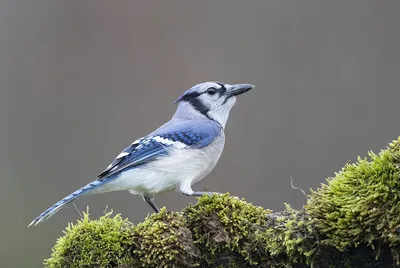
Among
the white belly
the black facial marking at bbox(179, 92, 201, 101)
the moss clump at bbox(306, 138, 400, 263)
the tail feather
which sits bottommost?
the moss clump at bbox(306, 138, 400, 263)

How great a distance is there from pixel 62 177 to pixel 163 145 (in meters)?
2.58

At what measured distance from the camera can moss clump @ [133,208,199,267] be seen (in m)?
2.38

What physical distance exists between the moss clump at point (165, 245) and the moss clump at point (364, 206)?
52 cm

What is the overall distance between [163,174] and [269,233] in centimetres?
88

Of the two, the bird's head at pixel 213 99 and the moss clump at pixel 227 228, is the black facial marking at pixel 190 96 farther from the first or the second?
the moss clump at pixel 227 228

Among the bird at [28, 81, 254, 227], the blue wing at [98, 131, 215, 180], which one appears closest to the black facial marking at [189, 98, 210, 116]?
the bird at [28, 81, 254, 227]

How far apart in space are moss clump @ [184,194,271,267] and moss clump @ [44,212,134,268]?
0.30 meters

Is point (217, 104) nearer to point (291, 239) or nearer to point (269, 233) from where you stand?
point (269, 233)

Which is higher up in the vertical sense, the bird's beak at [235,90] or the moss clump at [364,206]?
the bird's beak at [235,90]

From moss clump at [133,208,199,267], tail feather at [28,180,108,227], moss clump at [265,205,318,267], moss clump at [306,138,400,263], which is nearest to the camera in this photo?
moss clump at [306,138,400,263]

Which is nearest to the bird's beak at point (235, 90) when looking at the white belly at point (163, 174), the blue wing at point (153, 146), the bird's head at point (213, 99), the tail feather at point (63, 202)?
the bird's head at point (213, 99)

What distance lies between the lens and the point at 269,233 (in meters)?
2.40

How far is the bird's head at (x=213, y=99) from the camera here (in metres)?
3.58

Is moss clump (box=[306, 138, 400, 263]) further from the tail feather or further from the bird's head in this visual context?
the bird's head
